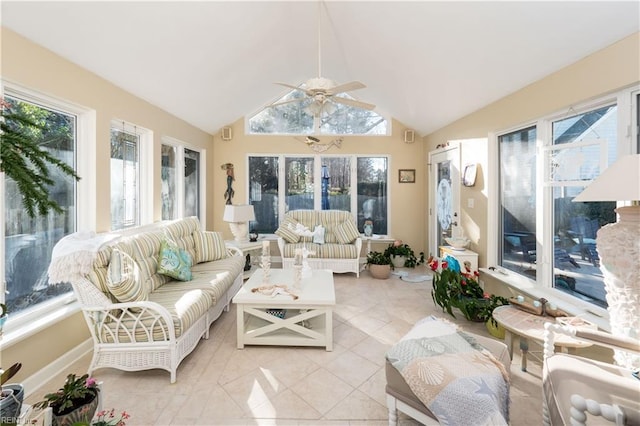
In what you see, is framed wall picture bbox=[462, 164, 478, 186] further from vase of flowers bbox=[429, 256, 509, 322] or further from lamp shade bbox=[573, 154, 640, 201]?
lamp shade bbox=[573, 154, 640, 201]

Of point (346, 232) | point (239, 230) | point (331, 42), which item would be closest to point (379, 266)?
point (346, 232)

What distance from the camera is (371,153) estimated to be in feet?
18.3

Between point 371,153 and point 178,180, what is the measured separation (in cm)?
334

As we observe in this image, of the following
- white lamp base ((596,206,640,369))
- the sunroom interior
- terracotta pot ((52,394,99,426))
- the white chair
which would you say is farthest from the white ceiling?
terracotta pot ((52,394,99,426))

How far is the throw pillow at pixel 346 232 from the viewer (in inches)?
188

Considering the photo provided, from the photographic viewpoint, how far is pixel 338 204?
5645 millimetres

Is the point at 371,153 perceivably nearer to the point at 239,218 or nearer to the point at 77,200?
the point at 239,218

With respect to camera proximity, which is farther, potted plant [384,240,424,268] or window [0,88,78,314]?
potted plant [384,240,424,268]

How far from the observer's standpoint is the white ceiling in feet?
6.64

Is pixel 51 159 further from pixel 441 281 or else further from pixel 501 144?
pixel 501 144

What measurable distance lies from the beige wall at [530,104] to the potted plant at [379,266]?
120 centimetres

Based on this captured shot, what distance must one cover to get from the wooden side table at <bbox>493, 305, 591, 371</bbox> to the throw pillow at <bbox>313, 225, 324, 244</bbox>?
2850 millimetres

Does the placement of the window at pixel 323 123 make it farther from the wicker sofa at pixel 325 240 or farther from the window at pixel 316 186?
the wicker sofa at pixel 325 240

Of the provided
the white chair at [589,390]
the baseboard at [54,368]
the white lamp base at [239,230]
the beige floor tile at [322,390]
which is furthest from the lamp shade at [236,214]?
the white chair at [589,390]
